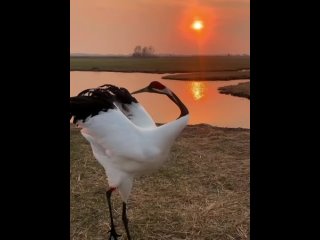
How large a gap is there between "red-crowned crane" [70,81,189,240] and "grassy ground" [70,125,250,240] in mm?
407

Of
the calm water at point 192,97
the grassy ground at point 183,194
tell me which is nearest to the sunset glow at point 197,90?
the calm water at point 192,97

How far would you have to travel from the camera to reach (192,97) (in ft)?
5.68

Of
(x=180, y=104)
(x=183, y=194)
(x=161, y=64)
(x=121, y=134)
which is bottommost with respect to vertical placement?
(x=183, y=194)

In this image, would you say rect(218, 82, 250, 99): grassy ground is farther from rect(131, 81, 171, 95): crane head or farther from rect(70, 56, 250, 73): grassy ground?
rect(131, 81, 171, 95): crane head

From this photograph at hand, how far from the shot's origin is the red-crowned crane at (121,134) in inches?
65.8

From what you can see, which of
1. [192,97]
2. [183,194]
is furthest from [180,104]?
[183,194]

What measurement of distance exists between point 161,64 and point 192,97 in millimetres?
179

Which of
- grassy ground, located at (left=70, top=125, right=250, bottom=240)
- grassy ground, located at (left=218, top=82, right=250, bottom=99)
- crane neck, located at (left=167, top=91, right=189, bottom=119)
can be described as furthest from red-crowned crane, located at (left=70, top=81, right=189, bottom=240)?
grassy ground, located at (left=70, top=125, right=250, bottom=240)

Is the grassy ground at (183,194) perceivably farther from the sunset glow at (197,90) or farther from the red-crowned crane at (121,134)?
the sunset glow at (197,90)

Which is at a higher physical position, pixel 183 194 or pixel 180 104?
pixel 180 104

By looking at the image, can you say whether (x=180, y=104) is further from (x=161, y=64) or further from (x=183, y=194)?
(x=183, y=194)
